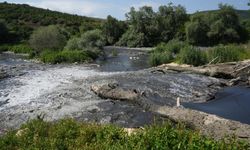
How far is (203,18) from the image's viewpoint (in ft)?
204

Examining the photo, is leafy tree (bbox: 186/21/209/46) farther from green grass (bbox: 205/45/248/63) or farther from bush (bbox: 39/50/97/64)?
green grass (bbox: 205/45/248/63)

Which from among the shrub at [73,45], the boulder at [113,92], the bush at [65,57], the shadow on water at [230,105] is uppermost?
the shrub at [73,45]

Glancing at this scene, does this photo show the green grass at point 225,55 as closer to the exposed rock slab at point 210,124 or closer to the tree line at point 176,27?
the exposed rock slab at point 210,124

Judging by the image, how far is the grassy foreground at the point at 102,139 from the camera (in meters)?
8.46

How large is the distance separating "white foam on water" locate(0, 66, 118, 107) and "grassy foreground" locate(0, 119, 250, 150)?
7.21m

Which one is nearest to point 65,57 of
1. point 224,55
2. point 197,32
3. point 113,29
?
point 224,55

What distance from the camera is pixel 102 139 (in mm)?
9625

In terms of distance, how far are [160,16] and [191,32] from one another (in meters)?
9.43

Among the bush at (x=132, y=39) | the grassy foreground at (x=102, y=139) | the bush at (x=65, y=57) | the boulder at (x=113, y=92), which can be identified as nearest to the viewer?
the grassy foreground at (x=102, y=139)

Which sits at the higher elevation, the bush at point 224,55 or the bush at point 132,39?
the bush at point 224,55

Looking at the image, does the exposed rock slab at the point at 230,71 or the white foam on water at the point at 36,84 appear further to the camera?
the exposed rock slab at the point at 230,71

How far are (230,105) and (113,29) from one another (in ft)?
175

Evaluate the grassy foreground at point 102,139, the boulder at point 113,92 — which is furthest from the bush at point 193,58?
the grassy foreground at point 102,139

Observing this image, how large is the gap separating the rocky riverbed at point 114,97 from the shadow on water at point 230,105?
55cm
